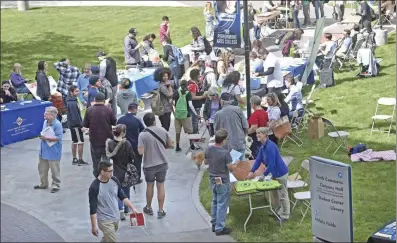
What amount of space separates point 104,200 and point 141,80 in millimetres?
10660

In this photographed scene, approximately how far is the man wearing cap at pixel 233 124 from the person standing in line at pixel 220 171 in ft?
5.76

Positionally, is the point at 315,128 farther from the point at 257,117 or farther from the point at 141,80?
the point at 141,80

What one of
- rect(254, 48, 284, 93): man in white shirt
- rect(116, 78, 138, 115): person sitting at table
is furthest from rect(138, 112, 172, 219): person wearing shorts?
rect(254, 48, 284, 93): man in white shirt

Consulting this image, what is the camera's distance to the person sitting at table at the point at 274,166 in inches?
460

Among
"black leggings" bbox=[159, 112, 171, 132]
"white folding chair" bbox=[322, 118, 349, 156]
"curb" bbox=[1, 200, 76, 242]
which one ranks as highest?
"black leggings" bbox=[159, 112, 171, 132]

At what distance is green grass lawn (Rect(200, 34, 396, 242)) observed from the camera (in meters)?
12.0

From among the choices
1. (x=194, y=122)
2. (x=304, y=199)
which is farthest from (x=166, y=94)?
(x=304, y=199)

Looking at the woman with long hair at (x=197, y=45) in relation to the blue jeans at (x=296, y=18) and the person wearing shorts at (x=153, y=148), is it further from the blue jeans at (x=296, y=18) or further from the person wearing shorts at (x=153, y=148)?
the person wearing shorts at (x=153, y=148)

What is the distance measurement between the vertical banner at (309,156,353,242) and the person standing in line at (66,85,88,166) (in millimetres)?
5689

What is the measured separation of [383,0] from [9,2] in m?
21.1

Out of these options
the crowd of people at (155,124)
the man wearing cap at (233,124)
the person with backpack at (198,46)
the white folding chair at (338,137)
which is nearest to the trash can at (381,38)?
the crowd of people at (155,124)

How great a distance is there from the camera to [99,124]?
13.4 m

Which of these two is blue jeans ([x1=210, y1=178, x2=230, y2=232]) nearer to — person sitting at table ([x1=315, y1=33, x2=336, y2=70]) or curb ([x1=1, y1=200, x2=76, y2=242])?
curb ([x1=1, y1=200, x2=76, y2=242])

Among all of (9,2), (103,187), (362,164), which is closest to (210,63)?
(362,164)
